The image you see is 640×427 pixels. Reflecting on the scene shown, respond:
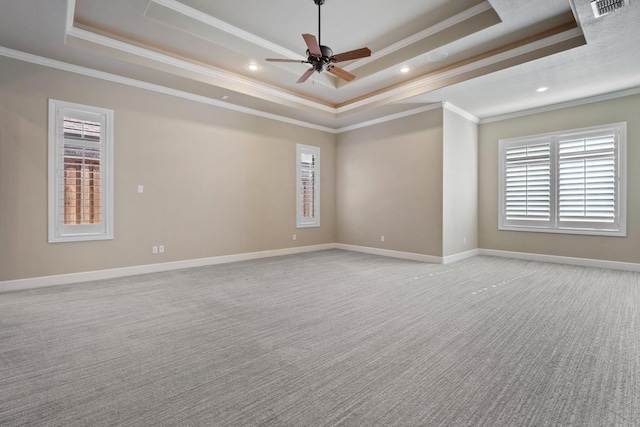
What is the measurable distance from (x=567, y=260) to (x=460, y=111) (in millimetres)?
3510

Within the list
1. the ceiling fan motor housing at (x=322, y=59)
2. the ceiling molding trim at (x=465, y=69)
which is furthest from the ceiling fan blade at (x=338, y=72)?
the ceiling molding trim at (x=465, y=69)

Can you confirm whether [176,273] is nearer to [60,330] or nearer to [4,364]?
[60,330]

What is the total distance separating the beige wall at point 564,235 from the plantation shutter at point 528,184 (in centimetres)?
24

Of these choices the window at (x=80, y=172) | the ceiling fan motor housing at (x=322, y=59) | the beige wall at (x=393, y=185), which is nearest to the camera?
the ceiling fan motor housing at (x=322, y=59)

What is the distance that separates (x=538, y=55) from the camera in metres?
4.09

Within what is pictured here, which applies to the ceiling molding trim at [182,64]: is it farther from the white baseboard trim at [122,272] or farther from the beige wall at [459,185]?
the white baseboard trim at [122,272]

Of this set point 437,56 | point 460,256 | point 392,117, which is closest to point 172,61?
point 437,56

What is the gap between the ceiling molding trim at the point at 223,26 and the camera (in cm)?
379

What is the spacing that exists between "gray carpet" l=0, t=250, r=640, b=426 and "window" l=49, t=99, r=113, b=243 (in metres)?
0.85

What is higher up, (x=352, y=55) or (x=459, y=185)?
(x=352, y=55)

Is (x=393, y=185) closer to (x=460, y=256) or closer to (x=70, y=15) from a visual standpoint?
(x=460, y=256)

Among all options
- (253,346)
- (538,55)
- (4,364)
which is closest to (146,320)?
(4,364)

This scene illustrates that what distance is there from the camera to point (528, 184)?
6305mm

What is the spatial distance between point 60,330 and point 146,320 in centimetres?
68
